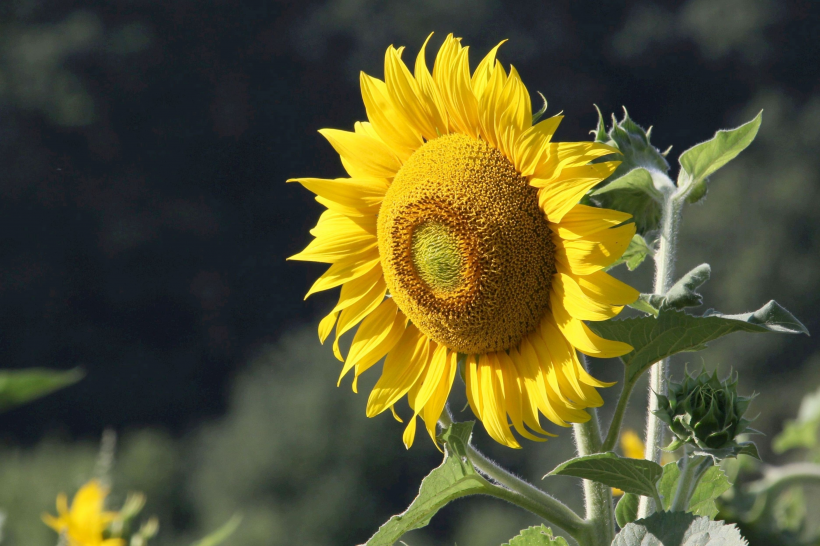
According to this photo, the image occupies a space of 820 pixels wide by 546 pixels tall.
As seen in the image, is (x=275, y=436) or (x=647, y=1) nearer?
(x=275, y=436)

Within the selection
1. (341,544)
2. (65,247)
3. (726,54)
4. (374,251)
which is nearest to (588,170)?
(374,251)

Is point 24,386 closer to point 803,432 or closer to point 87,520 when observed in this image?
point 87,520

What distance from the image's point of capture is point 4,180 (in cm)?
3988

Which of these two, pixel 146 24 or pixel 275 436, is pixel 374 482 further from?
pixel 146 24

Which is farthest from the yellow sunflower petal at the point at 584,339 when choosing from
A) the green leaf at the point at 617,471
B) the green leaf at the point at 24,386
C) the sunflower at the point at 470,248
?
the green leaf at the point at 24,386

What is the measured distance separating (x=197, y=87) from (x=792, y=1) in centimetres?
2592

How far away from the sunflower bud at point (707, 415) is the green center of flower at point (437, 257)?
0.29 metres

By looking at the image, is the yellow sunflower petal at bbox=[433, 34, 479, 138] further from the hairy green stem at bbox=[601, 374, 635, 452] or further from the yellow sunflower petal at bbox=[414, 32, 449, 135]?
the hairy green stem at bbox=[601, 374, 635, 452]

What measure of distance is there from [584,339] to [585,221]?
0.42 feet

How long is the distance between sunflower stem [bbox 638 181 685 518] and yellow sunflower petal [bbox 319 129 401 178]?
1.13 feet

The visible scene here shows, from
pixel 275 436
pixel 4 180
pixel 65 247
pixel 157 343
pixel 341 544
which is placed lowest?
pixel 341 544

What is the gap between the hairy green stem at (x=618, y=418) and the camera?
1002mm

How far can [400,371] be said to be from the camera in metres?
1.20

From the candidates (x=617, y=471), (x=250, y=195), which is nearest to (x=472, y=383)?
(x=617, y=471)
